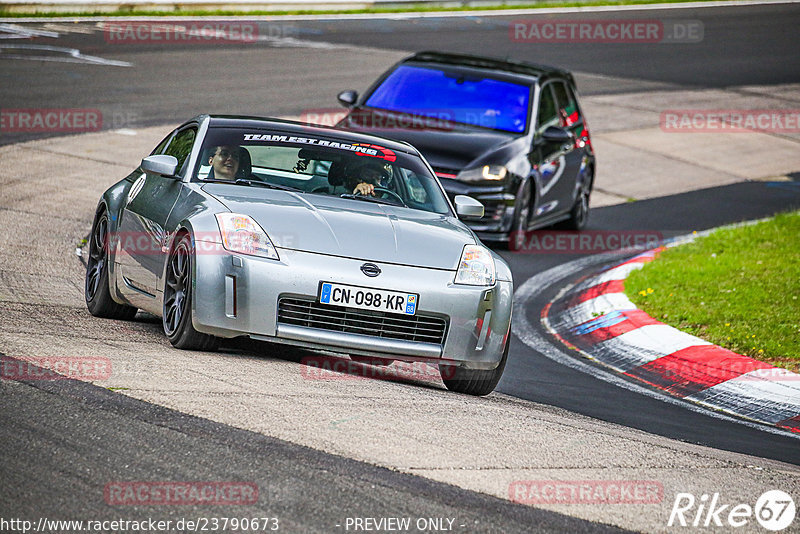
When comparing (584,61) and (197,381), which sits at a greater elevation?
(197,381)

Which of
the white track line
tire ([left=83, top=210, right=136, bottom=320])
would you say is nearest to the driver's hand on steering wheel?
tire ([left=83, top=210, right=136, bottom=320])

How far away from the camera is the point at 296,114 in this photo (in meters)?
18.8

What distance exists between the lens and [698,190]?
714 inches

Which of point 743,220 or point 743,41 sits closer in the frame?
point 743,220

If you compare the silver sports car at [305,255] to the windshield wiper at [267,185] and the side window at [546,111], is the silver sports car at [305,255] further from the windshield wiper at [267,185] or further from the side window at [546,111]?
the side window at [546,111]

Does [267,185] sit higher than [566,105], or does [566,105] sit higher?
[267,185]

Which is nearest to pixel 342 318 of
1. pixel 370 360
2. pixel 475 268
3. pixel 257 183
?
pixel 475 268

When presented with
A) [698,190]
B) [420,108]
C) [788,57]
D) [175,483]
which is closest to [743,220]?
[698,190]

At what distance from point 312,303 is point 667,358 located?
347cm

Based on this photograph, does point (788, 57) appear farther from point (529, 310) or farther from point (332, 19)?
point (529, 310)

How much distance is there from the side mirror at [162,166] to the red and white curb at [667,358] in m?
3.46

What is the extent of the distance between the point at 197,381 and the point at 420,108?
8.04m

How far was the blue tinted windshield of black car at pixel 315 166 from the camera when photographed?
778 centimetres

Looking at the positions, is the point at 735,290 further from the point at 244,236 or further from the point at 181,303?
the point at 181,303
